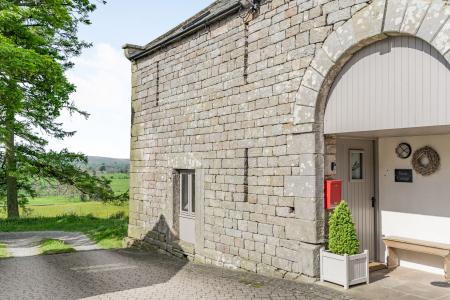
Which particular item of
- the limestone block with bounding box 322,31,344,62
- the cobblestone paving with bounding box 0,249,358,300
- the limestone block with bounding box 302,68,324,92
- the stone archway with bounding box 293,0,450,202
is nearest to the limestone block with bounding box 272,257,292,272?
the cobblestone paving with bounding box 0,249,358,300

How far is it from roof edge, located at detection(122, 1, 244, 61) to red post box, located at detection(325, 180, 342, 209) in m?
3.96

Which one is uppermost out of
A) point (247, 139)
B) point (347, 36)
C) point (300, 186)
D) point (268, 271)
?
point (347, 36)

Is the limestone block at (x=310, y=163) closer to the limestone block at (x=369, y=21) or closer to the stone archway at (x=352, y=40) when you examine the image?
the stone archway at (x=352, y=40)

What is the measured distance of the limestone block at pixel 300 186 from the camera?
21.5 feet

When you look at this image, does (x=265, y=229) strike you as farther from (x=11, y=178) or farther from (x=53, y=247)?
(x=11, y=178)

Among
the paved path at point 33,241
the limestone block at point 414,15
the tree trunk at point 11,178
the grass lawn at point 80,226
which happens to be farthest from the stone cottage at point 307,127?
the tree trunk at point 11,178

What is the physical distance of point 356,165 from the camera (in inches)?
297

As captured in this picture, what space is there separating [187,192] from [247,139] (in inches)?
116

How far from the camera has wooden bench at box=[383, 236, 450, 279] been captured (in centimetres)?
631

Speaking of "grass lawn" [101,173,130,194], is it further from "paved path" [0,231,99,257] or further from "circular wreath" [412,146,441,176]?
"circular wreath" [412,146,441,176]

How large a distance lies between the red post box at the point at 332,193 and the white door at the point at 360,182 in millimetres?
599

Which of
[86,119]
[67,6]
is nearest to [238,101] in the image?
[67,6]

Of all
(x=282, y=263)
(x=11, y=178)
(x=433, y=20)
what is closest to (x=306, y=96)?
(x=433, y=20)

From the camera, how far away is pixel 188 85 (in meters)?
9.87
